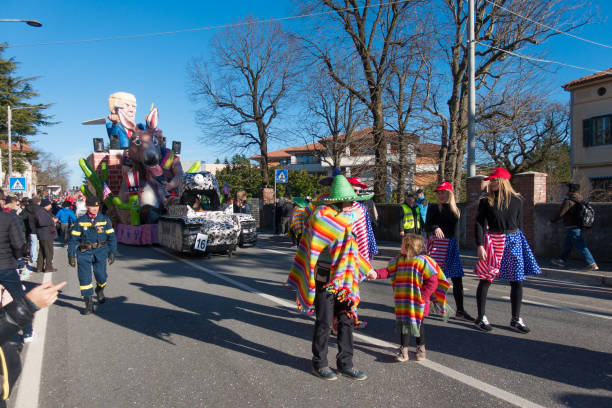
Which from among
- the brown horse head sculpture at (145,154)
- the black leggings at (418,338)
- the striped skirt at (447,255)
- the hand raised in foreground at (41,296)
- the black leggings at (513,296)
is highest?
the brown horse head sculpture at (145,154)

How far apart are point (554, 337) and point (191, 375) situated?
3868 mm

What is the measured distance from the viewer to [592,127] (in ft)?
82.0

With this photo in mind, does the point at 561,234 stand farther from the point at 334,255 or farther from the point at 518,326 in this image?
the point at 334,255

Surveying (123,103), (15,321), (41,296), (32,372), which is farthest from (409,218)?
(123,103)

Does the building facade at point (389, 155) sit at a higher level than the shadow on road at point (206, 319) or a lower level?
higher

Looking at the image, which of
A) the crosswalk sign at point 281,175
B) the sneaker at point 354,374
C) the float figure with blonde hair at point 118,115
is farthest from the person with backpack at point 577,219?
the float figure with blonde hair at point 118,115

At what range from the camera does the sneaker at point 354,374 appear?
144 inches

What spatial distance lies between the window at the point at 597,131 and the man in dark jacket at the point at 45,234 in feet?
91.1

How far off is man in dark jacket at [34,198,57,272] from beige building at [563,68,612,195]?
83.3 feet

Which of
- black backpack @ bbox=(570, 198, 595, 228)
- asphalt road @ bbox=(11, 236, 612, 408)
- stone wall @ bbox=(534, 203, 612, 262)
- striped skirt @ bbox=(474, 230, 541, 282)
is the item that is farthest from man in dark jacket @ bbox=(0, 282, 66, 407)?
stone wall @ bbox=(534, 203, 612, 262)

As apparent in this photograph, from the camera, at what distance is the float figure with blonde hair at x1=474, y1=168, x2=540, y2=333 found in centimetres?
482

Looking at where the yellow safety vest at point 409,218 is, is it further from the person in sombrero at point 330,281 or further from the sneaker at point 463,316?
the person in sombrero at point 330,281

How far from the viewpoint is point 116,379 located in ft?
12.4

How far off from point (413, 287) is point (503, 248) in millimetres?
1576
